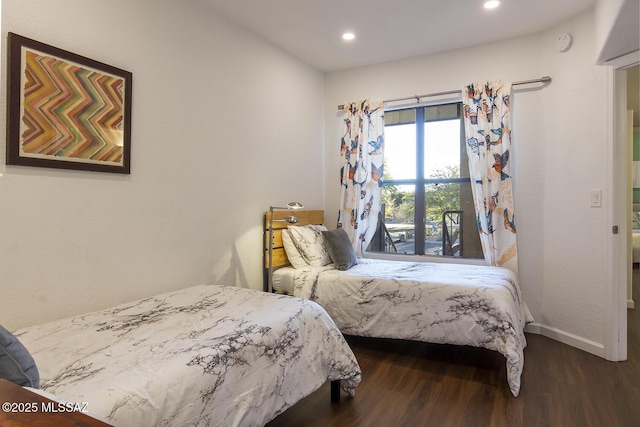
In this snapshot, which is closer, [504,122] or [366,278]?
[366,278]

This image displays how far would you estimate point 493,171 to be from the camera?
3.29 m

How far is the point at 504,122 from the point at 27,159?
3.49 metres

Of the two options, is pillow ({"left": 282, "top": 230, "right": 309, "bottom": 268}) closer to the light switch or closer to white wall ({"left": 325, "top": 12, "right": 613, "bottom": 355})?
white wall ({"left": 325, "top": 12, "right": 613, "bottom": 355})

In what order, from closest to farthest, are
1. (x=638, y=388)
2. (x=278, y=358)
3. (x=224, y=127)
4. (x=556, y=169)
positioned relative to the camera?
(x=278, y=358)
(x=638, y=388)
(x=224, y=127)
(x=556, y=169)

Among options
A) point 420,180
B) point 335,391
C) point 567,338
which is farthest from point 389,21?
point 567,338

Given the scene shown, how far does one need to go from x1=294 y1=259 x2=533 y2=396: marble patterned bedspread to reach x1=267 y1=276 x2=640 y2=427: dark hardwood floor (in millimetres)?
192

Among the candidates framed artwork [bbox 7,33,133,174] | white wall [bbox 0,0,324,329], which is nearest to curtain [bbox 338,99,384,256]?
white wall [bbox 0,0,324,329]

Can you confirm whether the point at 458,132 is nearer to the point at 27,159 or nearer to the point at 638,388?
the point at 638,388

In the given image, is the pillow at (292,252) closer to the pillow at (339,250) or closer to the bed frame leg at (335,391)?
the pillow at (339,250)

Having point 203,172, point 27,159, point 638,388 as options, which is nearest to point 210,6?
point 203,172

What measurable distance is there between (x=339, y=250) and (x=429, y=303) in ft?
2.98

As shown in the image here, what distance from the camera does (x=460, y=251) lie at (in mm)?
3689

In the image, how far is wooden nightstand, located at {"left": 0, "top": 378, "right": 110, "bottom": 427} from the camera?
1.91ft

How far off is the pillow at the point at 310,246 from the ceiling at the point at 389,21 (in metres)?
1.76
